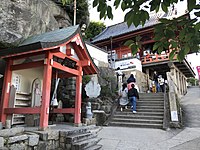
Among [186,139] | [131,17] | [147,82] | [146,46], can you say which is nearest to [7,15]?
[131,17]

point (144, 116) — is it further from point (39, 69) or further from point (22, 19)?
point (22, 19)

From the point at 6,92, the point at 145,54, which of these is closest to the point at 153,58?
the point at 145,54

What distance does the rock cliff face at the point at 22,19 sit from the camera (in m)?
7.68

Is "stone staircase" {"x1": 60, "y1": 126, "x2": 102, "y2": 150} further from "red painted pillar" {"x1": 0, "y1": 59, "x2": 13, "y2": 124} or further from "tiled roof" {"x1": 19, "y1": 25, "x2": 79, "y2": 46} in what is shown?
"tiled roof" {"x1": 19, "y1": 25, "x2": 79, "y2": 46}

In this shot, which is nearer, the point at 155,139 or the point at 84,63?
the point at 155,139

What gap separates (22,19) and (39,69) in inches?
103

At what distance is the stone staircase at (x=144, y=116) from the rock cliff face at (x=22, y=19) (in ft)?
21.4

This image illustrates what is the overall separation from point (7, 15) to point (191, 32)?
8.18m

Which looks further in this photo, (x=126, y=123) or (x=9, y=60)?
(x=126, y=123)

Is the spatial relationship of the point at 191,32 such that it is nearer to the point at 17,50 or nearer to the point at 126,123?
the point at 17,50

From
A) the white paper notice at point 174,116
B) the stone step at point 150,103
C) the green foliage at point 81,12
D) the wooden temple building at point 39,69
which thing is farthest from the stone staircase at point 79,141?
the green foliage at point 81,12

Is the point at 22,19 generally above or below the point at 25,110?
above

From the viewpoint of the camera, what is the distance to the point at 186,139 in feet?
21.7

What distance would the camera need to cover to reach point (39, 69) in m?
8.48
